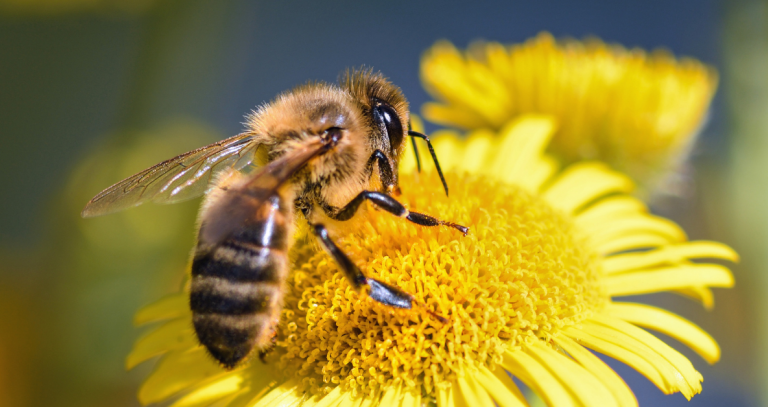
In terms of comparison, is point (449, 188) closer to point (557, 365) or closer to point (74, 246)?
point (557, 365)

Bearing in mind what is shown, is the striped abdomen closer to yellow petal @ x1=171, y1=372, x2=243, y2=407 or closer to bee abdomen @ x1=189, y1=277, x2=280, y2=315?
bee abdomen @ x1=189, y1=277, x2=280, y2=315

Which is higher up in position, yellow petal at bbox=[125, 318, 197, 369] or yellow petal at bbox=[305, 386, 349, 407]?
yellow petal at bbox=[305, 386, 349, 407]

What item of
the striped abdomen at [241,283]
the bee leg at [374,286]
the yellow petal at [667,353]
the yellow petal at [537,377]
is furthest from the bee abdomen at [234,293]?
the yellow petal at [667,353]

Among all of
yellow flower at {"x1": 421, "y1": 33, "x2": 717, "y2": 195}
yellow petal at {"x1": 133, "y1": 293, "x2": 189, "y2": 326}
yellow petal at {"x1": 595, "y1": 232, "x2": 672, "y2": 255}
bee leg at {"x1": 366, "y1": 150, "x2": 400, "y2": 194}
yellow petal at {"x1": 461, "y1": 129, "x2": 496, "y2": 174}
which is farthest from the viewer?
yellow flower at {"x1": 421, "y1": 33, "x2": 717, "y2": 195}

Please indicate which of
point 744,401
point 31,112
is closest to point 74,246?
point 744,401

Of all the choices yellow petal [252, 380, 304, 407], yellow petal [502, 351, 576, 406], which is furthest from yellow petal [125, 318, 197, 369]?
yellow petal [502, 351, 576, 406]
